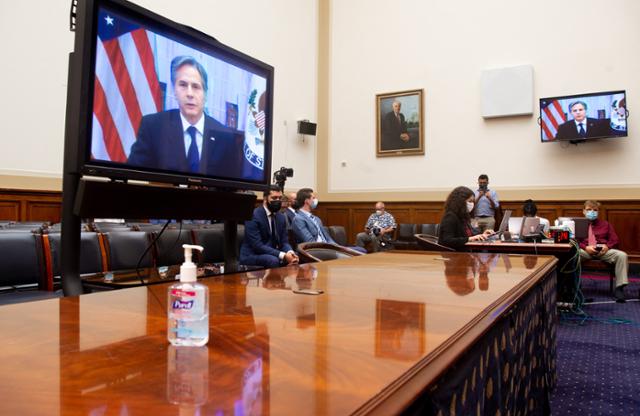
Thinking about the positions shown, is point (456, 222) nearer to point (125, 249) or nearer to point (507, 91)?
point (125, 249)

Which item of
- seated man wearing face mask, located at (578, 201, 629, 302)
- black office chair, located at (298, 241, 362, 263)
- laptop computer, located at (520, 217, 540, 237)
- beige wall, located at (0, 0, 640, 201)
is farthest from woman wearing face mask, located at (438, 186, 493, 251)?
beige wall, located at (0, 0, 640, 201)

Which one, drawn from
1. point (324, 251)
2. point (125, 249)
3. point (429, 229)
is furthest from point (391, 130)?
point (125, 249)

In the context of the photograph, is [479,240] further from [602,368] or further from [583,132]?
[583,132]

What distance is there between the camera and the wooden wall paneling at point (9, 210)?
5.76 metres

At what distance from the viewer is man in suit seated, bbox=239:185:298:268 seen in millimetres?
4141

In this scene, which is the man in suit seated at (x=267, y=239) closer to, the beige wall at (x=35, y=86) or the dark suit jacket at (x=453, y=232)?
the dark suit jacket at (x=453, y=232)

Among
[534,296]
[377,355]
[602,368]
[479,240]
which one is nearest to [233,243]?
[534,296]

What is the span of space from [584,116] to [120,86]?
8050 millimetres

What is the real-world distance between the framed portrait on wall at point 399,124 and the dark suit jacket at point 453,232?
480cm

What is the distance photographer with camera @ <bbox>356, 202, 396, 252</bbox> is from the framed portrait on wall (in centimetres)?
129

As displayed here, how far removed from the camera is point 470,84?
9.02m

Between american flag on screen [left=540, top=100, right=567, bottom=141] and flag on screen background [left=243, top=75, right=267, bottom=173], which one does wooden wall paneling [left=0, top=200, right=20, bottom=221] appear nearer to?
flag on screen background [left=243, top=75, right=267, bottom=173]

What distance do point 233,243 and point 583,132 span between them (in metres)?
7.48

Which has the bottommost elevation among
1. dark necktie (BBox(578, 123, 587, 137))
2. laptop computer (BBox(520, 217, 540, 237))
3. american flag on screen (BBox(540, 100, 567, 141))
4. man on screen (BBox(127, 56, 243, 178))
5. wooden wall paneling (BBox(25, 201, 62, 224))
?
laptop computer (BBox(520, 217, 540, 237))
